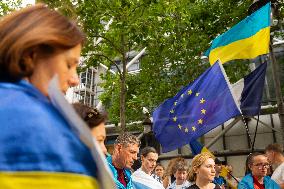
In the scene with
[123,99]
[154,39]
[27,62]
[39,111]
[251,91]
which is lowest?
[39,111]

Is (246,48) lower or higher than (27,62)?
higher

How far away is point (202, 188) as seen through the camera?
4.52 m

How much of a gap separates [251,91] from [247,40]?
1064 mm

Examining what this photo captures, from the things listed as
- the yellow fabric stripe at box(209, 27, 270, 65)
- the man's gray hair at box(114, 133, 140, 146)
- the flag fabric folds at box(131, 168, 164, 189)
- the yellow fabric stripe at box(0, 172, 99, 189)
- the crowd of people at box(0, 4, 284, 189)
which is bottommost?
the flag fabric folds at box(131, 168, 164, 189)

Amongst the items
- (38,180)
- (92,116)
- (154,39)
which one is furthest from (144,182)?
(154,39)

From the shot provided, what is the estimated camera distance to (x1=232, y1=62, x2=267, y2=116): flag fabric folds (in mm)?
6922

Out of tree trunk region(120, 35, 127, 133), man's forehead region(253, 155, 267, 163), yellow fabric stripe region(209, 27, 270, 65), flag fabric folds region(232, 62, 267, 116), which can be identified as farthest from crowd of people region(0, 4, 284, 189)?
tree trunk region(120, 35, 127, 133)

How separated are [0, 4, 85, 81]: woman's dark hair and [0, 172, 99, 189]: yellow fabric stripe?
27 cm

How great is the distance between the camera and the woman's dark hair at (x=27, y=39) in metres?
0.90

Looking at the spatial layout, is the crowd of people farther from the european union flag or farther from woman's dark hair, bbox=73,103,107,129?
the european union flag

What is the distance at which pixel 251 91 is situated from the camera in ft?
23.1

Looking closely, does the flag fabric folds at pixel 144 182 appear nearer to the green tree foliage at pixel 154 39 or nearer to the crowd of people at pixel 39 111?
the crowd of people at pixel 39 111

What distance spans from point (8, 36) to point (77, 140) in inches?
13.2

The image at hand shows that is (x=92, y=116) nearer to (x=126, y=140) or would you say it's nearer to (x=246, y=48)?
(x=126, y=140)
